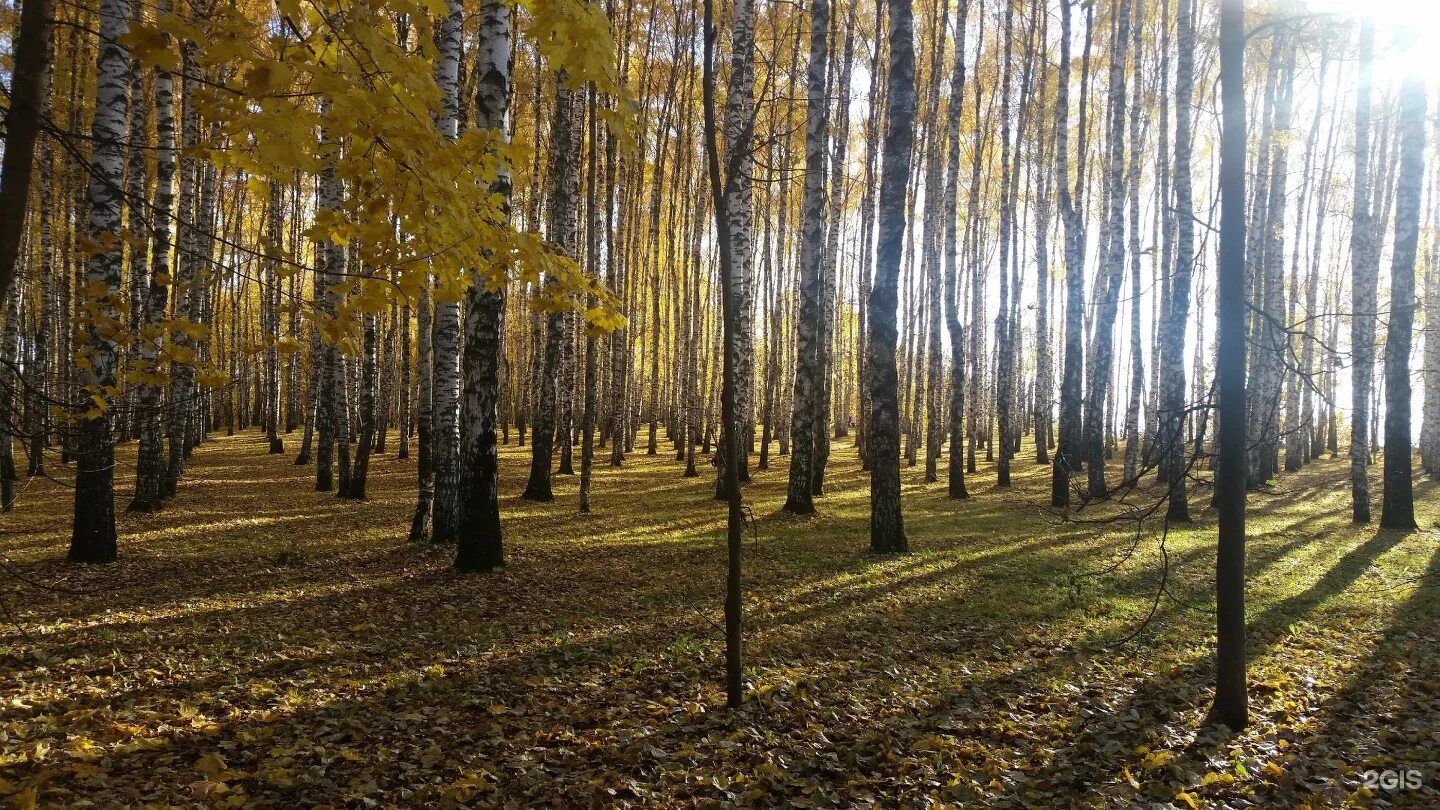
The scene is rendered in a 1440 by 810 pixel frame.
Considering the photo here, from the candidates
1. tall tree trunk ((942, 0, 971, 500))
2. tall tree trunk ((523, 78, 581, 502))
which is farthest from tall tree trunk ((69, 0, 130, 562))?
tall tree trunk ((942, 0, 971, 500))

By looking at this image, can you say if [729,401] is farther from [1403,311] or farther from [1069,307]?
[1069,307]

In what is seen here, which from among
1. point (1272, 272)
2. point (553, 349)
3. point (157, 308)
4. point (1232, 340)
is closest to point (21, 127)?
point (1232, 340)

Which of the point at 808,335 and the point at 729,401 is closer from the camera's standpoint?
the point at 729,401

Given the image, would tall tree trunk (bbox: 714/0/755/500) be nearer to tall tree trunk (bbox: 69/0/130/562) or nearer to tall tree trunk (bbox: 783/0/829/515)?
tall tree trunk (bbox: 783/0/829/515)

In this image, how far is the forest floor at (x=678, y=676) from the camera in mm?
3623

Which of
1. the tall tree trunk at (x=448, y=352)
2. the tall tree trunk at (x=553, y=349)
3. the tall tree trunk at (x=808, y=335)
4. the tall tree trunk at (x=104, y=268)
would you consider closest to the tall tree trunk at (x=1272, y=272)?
the tall tree trunk at (x=808, y=335)

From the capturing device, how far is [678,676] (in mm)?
5027

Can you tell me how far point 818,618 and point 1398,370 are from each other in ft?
34.9

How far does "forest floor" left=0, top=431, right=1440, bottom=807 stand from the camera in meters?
3.62

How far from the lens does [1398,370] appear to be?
35.9 feet

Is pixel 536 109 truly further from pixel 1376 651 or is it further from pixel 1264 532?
pixel 1376 651

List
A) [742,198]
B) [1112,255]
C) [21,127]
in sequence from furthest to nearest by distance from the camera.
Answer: [1112,255] < [742,198] < [21,127]

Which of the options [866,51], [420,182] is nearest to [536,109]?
[866,51]

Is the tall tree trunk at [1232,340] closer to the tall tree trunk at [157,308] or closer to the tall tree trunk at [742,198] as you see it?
the tall tree trunk at [742,198]
